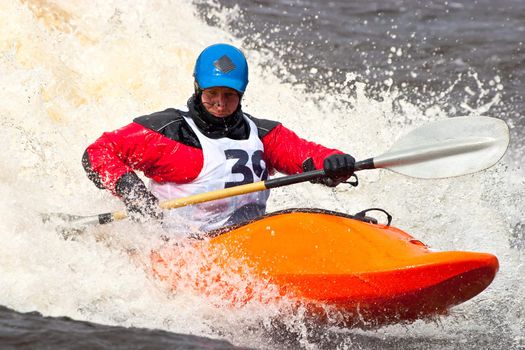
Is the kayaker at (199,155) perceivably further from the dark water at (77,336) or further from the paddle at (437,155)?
the dark water at (77,336)

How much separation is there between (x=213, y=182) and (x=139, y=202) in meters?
0.47

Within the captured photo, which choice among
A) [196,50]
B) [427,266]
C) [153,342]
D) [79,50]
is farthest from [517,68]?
[153,342]

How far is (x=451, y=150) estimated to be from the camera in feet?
16.6

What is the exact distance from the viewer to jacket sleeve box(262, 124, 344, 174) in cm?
532

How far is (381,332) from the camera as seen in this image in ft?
16.3

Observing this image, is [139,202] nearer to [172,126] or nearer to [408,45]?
[172,126]

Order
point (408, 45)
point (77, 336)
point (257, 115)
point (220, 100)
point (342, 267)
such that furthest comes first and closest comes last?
point (408, 45), point (257, 115), point (220, 100), point (342, 267), point (77, 336)

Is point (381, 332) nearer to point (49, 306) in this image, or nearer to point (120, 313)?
point (120, 313)

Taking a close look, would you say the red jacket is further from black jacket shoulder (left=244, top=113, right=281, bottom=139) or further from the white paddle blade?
the white paddle blade

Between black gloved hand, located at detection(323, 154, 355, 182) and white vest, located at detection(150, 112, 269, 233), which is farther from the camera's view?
white vest, located at detection(150, 112, 269, 233)

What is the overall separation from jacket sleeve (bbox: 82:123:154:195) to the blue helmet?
1.46ft

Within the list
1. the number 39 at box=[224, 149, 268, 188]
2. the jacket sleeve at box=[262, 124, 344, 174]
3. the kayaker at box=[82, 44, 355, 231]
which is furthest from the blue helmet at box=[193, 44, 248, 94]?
the jacket sleeve at box=[262, 124, 344, 174]

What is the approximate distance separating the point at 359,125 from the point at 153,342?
179 inches

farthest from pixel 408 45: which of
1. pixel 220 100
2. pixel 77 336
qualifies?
pixel 77 336
